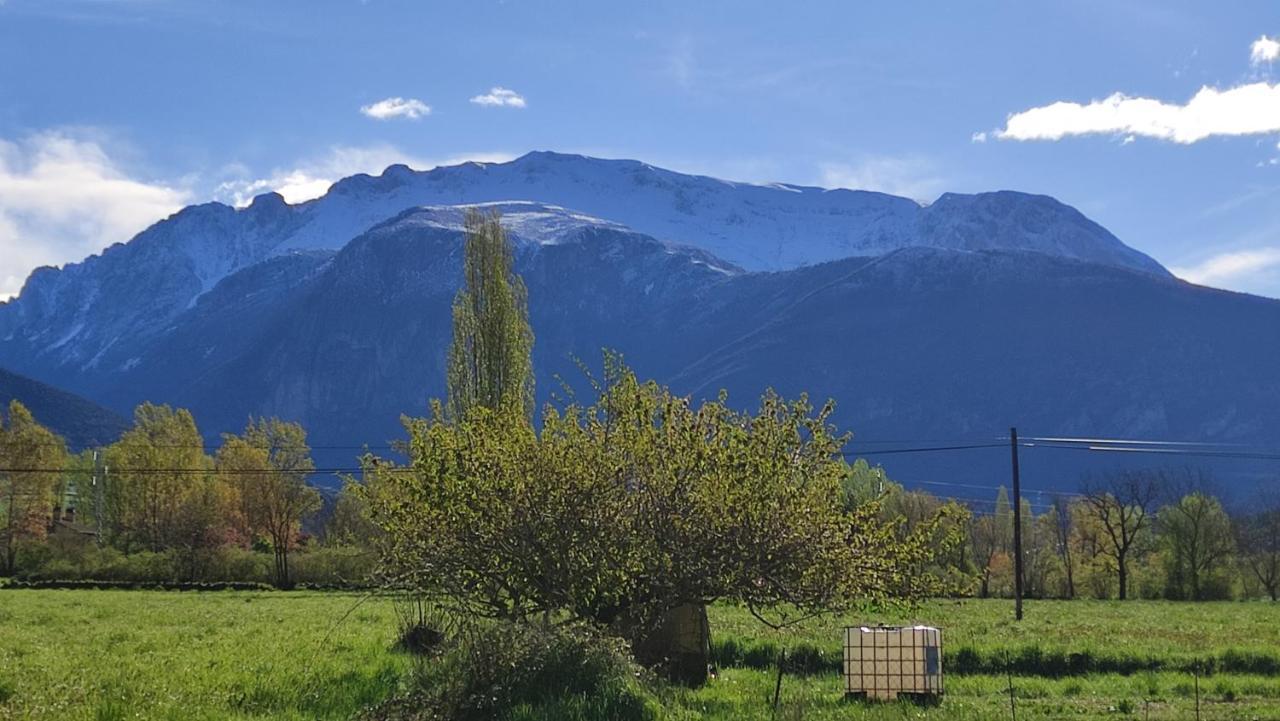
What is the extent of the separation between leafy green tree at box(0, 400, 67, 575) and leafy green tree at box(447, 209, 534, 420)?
3694 cm

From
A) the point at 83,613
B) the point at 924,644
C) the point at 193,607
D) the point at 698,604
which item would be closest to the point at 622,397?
the point at 698,604

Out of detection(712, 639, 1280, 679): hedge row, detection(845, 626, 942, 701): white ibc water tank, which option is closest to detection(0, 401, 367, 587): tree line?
detection(712, 639, 1280, 679): hedge row

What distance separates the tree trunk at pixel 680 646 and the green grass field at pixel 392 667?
0.62 meters

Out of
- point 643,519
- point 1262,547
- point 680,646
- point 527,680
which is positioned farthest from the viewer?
point 1262,547

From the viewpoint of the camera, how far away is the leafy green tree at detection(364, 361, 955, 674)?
1958 cm

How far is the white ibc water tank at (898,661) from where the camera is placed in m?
20.9

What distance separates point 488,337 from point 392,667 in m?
30.3

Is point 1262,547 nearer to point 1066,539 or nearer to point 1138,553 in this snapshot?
point 1138,553

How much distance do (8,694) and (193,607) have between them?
1224 inches

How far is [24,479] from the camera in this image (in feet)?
277

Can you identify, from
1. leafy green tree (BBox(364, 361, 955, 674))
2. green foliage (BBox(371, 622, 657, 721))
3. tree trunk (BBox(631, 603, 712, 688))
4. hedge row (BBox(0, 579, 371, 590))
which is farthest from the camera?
hedge row (BBox(0, 579, 371, 590))

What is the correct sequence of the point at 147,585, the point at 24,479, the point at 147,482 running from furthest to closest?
the point at 147,482, the point at 24,479, the point at 147,585

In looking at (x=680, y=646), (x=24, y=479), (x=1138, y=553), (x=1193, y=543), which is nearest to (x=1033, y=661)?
(x=680, y=646)

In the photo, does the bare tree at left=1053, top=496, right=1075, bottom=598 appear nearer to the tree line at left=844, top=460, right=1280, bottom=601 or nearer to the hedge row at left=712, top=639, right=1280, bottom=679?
the tree line at left=844, top=460, right=1280, bottom=601
